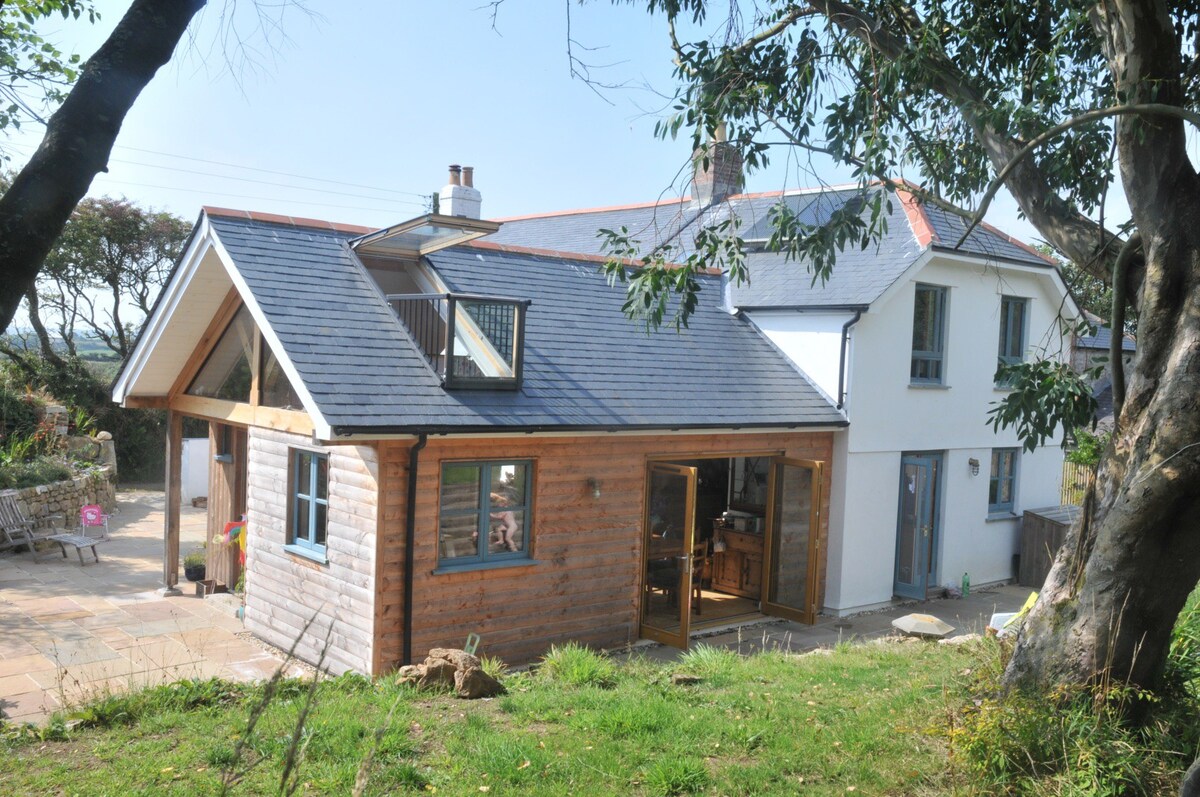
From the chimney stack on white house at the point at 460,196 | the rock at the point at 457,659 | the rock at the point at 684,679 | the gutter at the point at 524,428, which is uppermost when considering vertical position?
the chimney stack on white house at the point at 460,196

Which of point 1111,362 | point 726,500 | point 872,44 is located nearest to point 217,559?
point 726,500

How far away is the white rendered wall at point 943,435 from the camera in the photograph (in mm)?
14594

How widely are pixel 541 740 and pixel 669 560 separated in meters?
6.16

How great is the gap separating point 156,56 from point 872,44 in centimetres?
598

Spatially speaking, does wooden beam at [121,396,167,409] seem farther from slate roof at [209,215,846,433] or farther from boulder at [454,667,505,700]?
boulder at [454,667,505,700]

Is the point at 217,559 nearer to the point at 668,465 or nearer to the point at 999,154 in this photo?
the point at 668,465

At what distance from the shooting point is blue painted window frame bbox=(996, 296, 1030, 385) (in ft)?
56.1

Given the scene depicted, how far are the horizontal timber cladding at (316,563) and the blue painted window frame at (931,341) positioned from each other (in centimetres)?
924

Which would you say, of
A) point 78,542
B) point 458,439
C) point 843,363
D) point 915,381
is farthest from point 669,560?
point 78,542

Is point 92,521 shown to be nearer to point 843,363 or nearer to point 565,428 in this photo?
point 565,428

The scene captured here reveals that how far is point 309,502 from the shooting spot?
1162cm

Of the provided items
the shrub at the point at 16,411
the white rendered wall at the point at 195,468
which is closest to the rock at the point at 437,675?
the shrub at the point at 16,411

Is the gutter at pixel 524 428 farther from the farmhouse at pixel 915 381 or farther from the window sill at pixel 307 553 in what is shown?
the window sill at pixel 307 553

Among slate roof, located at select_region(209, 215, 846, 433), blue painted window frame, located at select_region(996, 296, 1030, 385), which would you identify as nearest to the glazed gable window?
slate roof, located at select_region(209, 215, 846, 433)
